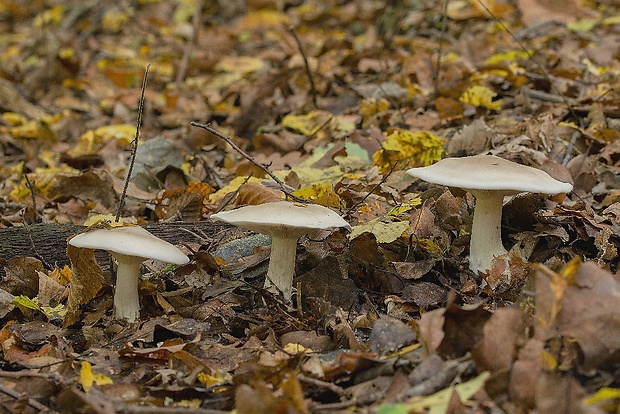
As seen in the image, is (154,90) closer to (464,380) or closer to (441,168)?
(441,168)

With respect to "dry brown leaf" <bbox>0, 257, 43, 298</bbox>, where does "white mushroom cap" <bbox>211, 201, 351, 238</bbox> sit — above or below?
above

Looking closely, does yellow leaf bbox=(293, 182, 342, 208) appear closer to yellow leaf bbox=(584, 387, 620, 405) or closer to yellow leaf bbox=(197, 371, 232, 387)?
yellow leaf bbox=(197, 371, 232, 387)

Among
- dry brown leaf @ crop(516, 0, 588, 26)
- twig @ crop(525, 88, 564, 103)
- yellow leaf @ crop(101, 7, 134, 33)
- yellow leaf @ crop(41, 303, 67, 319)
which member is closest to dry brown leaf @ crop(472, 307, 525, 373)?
yellow leaf @ crop(41, 303, 67, 319)

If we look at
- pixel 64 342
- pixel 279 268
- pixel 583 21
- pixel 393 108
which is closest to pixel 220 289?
pixel 279 268

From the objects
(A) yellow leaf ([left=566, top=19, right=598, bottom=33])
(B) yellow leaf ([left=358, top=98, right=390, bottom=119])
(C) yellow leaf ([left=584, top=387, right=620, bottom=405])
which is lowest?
(B) yellow leaf ([left=358, top=98, right=390, bottom=119])

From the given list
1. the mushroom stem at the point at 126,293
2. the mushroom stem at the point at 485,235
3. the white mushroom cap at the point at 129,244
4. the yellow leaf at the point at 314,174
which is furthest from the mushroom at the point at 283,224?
the yellow leaf at the point at 314,174

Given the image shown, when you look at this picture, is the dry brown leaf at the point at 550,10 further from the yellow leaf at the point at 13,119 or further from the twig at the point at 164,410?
the twig at the point at 164,410
